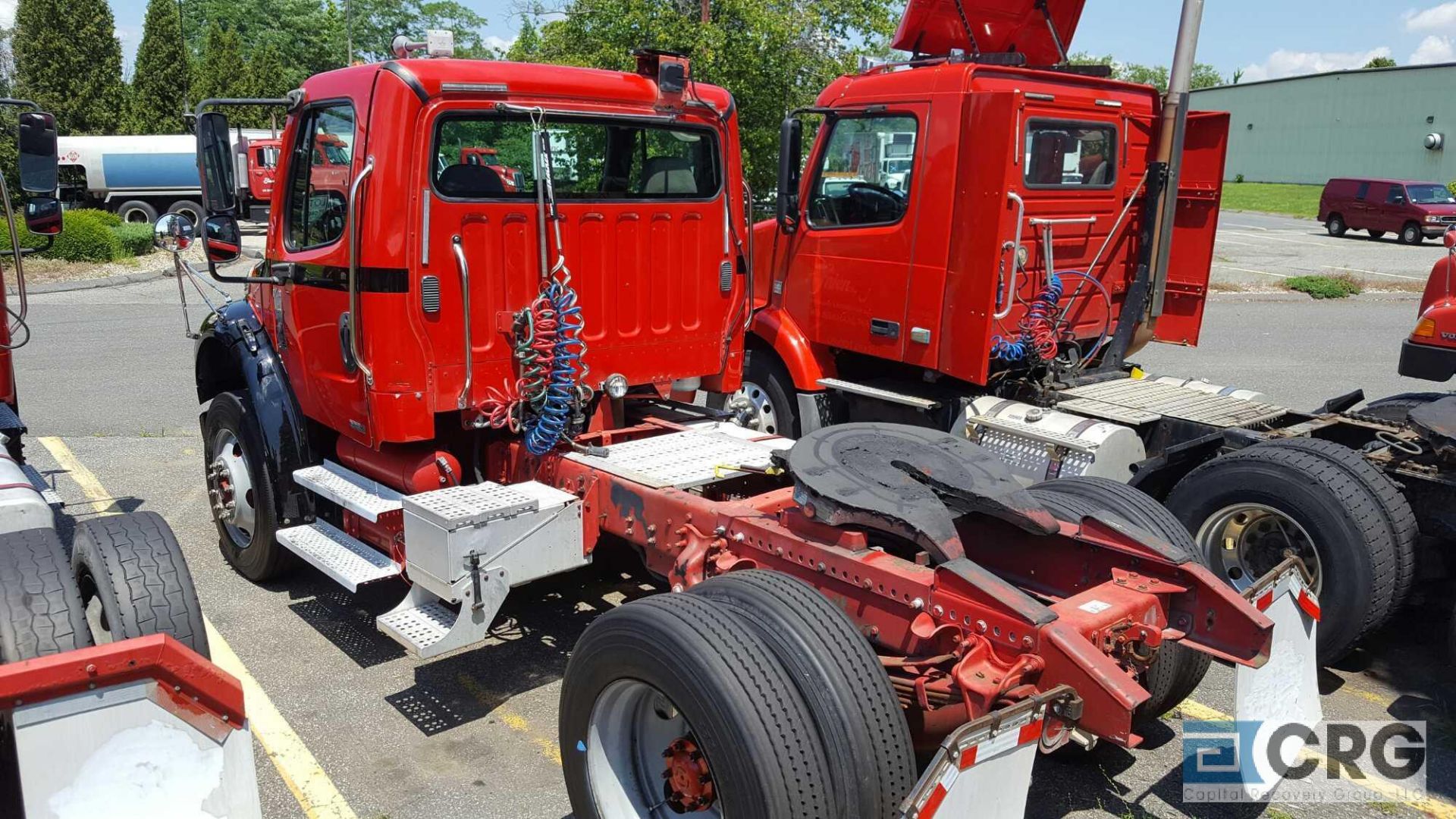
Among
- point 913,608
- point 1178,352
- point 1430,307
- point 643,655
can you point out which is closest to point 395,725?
point 643,655

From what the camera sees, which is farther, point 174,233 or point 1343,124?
point 1343,124

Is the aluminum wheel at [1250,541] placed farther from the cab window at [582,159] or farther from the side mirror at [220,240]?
the side mirror at [220,240]

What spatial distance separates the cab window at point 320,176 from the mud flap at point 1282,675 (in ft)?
12.8

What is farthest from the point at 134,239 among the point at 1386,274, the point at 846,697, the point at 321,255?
the point at 1386,274

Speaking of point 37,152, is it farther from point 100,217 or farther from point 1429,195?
point 1429,195

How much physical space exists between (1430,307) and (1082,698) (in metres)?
5.40

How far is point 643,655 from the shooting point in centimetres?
301

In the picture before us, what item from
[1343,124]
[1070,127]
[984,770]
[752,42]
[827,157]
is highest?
[1343,124]

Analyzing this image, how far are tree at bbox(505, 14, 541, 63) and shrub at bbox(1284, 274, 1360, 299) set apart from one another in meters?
14.3

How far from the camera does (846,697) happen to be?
2.81 meters

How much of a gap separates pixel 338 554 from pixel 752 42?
11015 millimetres

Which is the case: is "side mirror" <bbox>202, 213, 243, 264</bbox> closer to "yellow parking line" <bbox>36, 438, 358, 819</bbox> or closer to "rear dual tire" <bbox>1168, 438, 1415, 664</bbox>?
"yellow parking line" <bbox>36, 438, 358, 819</bbox>

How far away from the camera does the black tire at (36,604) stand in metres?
2.91

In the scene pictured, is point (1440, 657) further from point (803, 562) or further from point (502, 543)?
point (502, 543)
